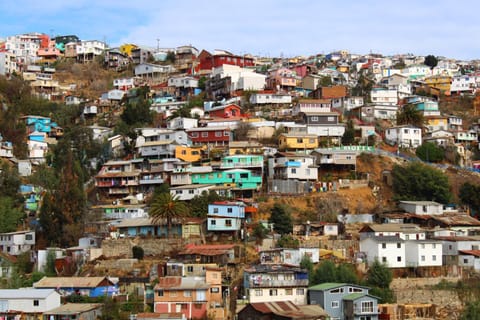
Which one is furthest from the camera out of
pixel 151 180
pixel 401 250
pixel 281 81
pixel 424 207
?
pixel 281 81

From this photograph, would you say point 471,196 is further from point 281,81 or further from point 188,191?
point 281,81

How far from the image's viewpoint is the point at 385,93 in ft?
220

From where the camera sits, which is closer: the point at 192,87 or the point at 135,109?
the point at 135,109

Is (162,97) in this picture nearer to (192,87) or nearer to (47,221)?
(192,87)

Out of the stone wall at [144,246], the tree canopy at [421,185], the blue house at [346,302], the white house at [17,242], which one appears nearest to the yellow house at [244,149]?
the tree canopy at [421,185]

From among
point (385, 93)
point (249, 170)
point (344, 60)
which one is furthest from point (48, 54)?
point (249, 170)

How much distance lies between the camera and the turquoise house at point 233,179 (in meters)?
47.2

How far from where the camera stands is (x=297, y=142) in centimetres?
5275

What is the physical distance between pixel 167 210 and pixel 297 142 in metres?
14.5

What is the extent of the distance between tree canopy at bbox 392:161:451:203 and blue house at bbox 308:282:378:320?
13180 millimetres

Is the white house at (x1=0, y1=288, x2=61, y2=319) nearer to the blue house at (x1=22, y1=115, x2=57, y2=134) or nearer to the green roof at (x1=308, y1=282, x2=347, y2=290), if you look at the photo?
the green roof at (x1=308, y1=282, x2=347, y2=290)

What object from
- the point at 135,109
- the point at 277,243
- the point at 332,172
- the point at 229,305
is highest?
the point at 135,109

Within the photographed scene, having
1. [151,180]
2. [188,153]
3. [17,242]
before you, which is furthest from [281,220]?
[17,242]

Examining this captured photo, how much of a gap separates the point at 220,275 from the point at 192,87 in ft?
130
